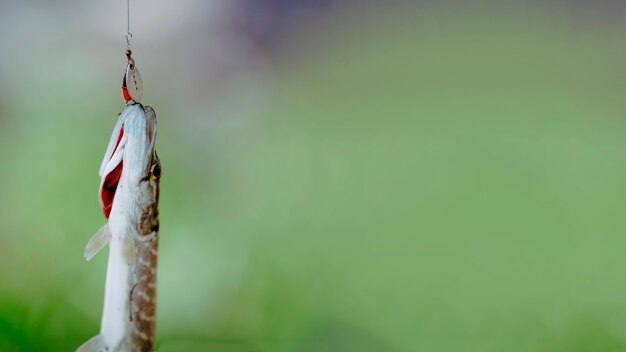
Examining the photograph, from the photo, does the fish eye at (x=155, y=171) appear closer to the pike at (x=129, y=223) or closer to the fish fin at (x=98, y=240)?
the pike at (x=129, y=223)

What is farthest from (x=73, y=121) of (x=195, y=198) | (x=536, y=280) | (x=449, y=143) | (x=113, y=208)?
A: (x=536, y=280)

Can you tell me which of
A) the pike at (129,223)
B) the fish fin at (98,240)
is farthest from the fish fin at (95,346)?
the fish fin at (98,240)

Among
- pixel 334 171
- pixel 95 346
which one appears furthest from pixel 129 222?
pixel 334 171

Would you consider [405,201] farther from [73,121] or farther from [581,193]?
[73,121]

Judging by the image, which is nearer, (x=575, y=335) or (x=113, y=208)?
(x=113, y=208)

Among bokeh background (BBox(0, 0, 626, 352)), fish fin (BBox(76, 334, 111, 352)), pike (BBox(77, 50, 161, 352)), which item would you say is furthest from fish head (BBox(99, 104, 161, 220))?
bokeh background (BBox(0, 0, 626, 352))

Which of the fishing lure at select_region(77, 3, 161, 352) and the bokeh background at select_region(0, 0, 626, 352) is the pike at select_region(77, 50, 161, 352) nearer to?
the fishing lure at select_region(77, 3, 161, 352)
